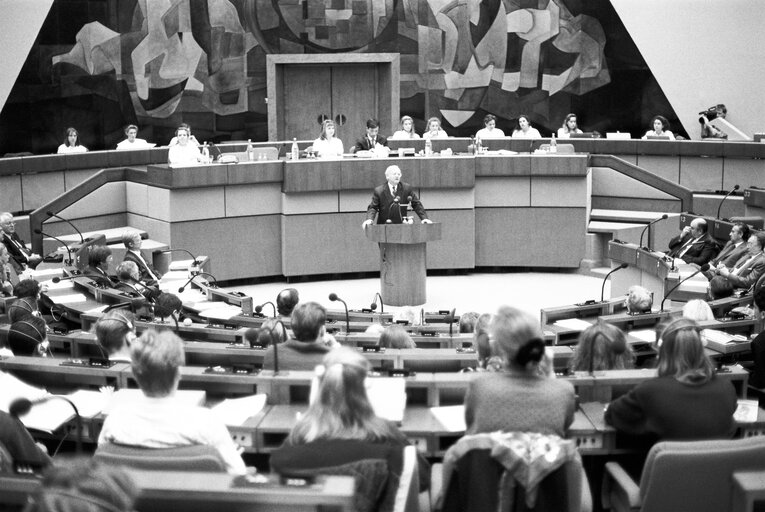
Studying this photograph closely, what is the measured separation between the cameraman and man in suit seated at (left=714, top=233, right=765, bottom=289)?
19.0 ft

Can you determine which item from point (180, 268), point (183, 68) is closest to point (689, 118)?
point (183, 68)

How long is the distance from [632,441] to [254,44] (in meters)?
12.3

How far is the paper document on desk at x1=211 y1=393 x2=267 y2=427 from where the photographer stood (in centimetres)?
404

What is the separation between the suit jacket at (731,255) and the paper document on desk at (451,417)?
19.2 ft

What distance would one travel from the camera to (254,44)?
49.8 ft

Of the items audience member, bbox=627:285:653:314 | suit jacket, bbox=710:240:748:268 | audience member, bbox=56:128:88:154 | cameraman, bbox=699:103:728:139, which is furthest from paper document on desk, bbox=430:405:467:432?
cameraman, bbox=699:103:728:139

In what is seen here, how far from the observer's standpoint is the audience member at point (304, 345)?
4582 mm

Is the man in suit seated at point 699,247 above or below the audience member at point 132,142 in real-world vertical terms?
below

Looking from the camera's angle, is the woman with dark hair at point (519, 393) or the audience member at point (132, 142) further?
the audience member at point (132, 142)

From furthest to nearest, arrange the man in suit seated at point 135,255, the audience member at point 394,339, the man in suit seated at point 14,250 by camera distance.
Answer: the man in suit seated at point 14,250
the man in suit seated at point 135,255
the audience member at point 394,339

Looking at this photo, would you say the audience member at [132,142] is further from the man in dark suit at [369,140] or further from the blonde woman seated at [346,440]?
the blonde woman seated at [346,440]

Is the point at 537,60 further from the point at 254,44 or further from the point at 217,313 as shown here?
the point at 217,313

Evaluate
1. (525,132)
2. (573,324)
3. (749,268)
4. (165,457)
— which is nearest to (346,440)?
(165,457)

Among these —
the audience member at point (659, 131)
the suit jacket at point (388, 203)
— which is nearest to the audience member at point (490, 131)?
the audience member at point (659, 131)
